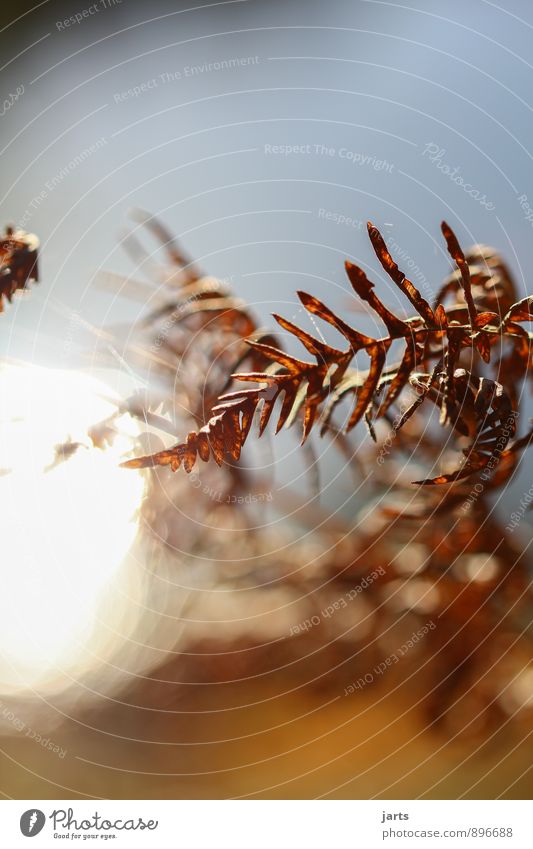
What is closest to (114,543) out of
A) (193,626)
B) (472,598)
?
(193,626)

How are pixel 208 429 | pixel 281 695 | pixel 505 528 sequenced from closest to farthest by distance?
pixel 208 429
pixel 505 528
pixel 281 695

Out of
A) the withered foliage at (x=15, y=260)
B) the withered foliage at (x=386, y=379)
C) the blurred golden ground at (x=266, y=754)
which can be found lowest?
the blurred golden ground at (x=266, y=754)

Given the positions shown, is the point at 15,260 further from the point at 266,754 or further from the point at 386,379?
the point at 266,754

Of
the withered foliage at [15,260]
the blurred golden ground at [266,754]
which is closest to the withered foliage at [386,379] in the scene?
the withered foliage at [15,260]

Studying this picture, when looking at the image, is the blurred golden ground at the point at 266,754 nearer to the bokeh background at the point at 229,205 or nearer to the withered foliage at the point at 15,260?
the bokeh background at the point at 229,205

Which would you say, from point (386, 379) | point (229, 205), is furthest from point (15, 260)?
point (229, 205)

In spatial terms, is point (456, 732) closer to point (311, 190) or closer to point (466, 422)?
point (466, 422)
